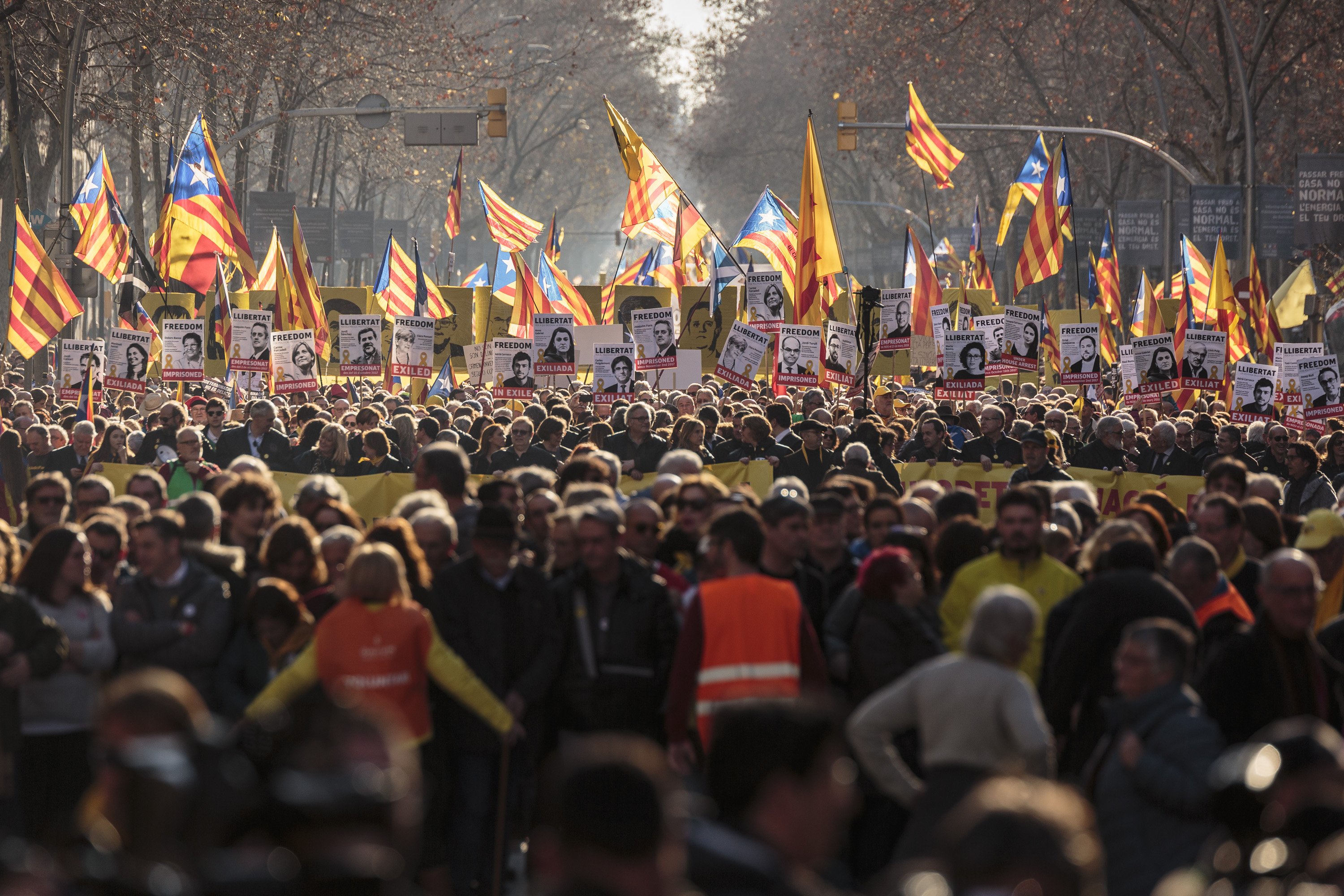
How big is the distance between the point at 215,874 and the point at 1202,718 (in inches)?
132

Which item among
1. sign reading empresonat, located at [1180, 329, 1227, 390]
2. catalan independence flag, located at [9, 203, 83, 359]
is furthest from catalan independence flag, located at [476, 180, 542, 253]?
sign reading empresonat, located at [1180, 329, 1227, 390]

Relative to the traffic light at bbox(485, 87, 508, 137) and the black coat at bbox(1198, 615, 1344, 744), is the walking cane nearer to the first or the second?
the black coat at bbox(1198, 615, 1344, 744)

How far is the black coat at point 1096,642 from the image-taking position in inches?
244

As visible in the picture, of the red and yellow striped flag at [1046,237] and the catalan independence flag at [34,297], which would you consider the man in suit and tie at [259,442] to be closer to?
the catalan independence flag at [34,297]

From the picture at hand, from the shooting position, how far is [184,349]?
18.4m

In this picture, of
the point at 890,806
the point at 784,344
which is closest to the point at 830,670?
the point at 890,806

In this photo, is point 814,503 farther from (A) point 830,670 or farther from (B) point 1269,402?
(B) point 1269,402

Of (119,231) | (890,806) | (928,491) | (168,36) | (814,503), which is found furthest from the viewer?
(168,36)

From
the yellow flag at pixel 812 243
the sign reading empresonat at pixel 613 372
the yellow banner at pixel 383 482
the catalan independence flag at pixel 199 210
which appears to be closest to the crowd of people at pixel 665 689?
the yellow banner at pixel 383 482

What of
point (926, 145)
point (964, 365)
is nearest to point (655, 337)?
point (964, 365)

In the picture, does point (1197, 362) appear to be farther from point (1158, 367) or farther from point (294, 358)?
point (294, 358)

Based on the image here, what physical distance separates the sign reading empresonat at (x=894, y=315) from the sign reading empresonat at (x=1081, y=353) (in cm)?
164

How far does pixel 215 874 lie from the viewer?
2584 mm

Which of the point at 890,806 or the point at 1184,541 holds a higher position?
the point at 1184,541
